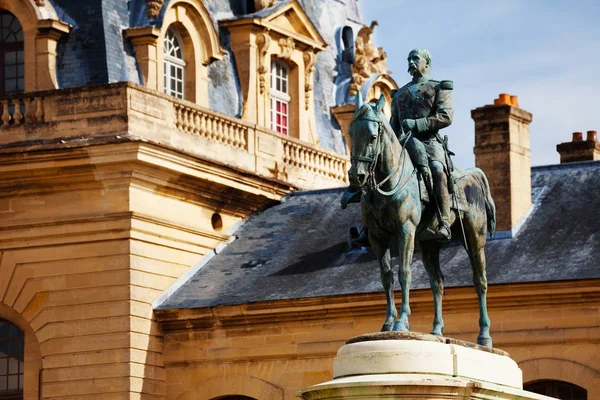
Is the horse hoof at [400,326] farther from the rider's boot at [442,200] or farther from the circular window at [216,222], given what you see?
the circular window at [216,222]

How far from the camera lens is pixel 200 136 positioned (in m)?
42.1

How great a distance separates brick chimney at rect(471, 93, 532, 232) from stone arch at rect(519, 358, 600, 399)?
11.1ft

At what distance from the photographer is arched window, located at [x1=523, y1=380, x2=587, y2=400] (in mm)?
36906

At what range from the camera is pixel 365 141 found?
87.6 ft

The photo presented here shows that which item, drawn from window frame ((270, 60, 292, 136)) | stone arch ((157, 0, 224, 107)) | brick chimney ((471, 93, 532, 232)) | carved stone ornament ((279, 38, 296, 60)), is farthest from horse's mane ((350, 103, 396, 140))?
carved stone ornament ((279, 38, 296, 60))

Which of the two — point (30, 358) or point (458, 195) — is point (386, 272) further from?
point (30, 358)

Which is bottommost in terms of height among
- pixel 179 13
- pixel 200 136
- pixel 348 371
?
pixel 348 371

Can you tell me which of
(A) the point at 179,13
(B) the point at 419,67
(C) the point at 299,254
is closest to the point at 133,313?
(C) the point at 299,254

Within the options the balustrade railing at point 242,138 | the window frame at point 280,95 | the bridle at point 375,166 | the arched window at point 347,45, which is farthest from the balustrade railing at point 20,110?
the bridle at point 375,166

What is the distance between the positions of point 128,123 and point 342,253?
4.64 meters

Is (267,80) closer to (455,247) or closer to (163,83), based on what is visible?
(163,83)

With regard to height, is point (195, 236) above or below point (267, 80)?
below

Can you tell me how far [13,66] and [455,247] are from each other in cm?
967

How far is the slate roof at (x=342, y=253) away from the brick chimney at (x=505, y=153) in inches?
16.5
